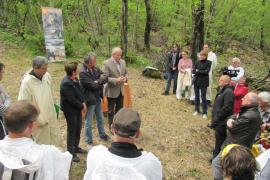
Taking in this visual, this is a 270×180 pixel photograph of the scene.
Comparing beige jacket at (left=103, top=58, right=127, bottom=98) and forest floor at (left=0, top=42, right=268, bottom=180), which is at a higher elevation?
beige jacket at (left=103, top=58, right=127, bottom=98)

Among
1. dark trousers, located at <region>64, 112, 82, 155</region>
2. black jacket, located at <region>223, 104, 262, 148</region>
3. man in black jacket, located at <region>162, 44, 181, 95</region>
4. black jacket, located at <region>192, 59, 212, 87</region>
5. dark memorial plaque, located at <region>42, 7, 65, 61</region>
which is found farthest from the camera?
dark memorial plaque, located at <region>42, 7, 65, 61</region>

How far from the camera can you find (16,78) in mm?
10531

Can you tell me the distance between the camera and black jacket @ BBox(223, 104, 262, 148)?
4805 millimetres

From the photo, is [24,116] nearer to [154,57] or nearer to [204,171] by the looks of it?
[204,171]

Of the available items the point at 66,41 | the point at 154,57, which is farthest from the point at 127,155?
the point at 154,57

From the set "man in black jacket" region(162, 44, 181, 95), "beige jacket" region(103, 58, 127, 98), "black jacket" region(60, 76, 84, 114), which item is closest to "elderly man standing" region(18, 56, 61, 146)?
"black jacket" region(60, 76, 84, 114)

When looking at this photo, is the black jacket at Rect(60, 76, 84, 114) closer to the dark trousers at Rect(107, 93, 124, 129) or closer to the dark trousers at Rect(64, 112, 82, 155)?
A: the dark trousers at Rect(64, 112, 82, 155)

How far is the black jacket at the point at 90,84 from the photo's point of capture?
19.3 feet

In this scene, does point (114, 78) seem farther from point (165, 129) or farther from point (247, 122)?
point (247, 122)

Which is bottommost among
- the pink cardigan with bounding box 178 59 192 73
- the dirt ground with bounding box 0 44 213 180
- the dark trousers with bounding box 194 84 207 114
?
the dirt ground with bounding box 0 44 213 180

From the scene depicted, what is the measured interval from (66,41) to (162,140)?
841 cm

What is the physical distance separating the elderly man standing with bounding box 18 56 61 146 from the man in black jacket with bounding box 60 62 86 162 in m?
0.43

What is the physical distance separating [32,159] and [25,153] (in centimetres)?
6

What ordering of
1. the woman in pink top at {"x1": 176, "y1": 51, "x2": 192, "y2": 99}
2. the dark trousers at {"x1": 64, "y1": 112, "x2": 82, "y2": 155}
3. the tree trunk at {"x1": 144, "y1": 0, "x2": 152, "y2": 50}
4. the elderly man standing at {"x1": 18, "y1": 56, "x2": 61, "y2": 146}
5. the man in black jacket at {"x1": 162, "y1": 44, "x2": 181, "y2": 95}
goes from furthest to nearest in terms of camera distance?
the tree trunk at {"x1": 144, "y1": 0, "x2": 152, "y2": 50} < the man in black jacket at {"x1": 162, "y1": 44, "x2": 181, "y2": 95} < the woman in pink top at {"x1": 176, "y1": 51, "x2": 192, "y2": 99} < the dark trousers at {"x1": 64, "y1": 112, "x2": 82, "y2": 155} < the elderly man standing at {"x1": 18, "y1": 56, "x2": 61, "y2": 146}
